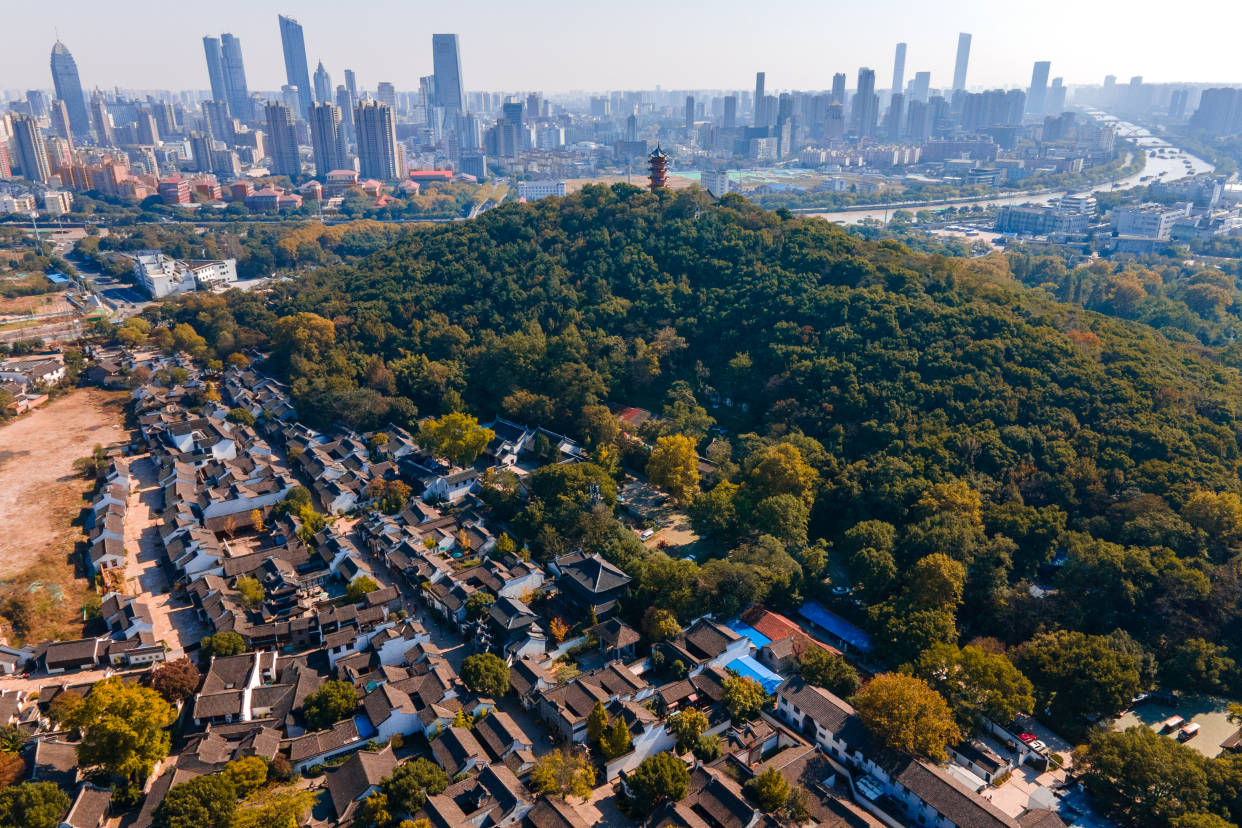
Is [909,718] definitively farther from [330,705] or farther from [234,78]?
[234,78]

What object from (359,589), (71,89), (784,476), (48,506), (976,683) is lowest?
(48,506)

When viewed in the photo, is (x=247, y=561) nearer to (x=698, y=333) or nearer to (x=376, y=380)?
(x=376, y=380)

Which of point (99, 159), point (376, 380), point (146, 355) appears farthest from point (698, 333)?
point (99, 159)

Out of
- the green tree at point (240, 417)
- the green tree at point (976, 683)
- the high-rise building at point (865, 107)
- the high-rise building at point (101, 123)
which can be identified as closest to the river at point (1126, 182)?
the high-rise building at point (865, 107)

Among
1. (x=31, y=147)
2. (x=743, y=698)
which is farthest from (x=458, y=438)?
(x=31, y=147)

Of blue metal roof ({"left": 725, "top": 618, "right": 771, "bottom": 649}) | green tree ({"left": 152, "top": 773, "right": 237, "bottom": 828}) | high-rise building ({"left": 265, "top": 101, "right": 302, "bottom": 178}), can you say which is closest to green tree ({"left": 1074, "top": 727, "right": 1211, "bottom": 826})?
blue metal roof ({"left": 725, "top": 618, "right": 771, "bottom": 649})
